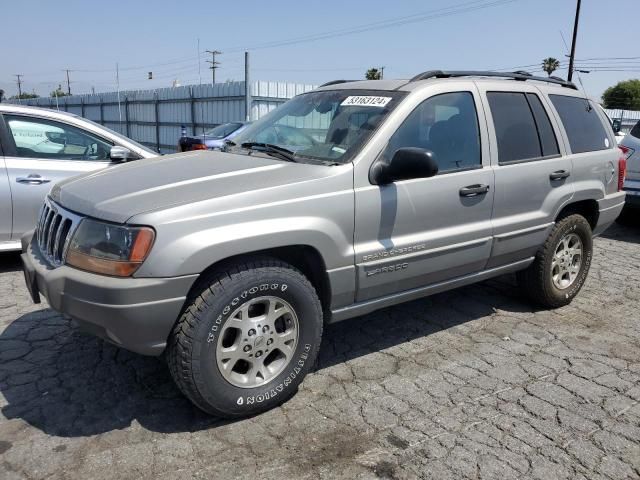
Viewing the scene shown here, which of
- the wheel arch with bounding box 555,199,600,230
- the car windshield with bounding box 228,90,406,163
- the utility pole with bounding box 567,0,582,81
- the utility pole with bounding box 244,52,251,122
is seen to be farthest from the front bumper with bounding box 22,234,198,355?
the utility pole with bounding box 567,0,582,81

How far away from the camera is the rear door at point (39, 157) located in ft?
17.2

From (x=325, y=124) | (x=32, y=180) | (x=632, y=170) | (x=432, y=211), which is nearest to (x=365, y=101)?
(x=325, y=124)

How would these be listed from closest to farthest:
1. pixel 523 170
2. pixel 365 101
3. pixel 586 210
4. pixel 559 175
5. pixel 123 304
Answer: pixel 123 304 → pixel 365 101 → pixel 523 170 → pixel 559 175 → pixel 586 210

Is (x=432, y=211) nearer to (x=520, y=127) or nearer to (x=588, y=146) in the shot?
(x=520, y=127)

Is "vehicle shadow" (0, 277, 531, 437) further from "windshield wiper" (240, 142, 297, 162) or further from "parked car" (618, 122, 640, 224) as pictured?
"parked car" (618, 122, 640, 224)

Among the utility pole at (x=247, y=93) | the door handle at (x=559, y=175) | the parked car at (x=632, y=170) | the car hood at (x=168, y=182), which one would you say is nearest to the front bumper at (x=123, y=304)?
the car hood at (x=168, y=182)

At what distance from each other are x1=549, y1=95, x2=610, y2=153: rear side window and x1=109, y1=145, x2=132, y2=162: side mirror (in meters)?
3.99

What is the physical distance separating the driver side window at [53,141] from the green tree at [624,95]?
7058 centimetres

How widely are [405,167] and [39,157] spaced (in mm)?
3998

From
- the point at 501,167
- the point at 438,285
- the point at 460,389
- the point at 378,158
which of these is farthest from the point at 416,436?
the point at 501,167

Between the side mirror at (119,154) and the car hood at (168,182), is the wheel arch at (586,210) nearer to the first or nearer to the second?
the car hood at (168,182)

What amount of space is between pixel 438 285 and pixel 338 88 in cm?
160

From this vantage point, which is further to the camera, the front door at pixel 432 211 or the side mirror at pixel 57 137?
the side mirror at pixel 57 137

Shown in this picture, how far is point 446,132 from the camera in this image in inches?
147
